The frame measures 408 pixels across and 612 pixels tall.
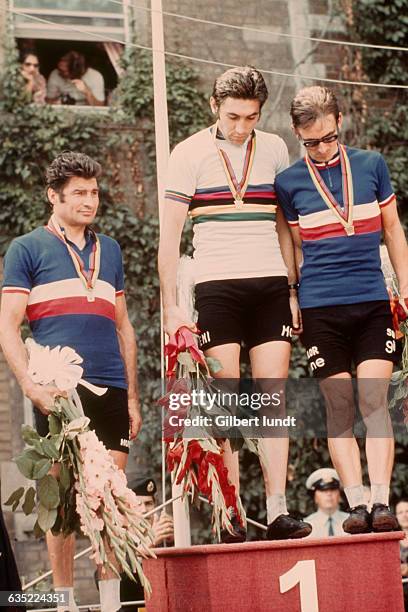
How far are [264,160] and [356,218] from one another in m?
0.38

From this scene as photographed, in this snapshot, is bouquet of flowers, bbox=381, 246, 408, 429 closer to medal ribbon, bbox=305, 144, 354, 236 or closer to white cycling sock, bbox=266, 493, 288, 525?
medal ribbon, bbox=305, 144, 354, 236

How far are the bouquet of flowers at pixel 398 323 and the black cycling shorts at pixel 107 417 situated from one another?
1002 mm

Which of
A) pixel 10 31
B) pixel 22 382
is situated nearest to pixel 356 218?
pixel 22 382

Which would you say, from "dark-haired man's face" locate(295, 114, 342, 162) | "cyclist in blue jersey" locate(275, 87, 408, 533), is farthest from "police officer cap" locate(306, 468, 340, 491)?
"dark-haired man's face" locate(295, 114, 342, 162)

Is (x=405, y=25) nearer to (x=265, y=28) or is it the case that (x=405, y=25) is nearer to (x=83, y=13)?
(x=265, y=28)

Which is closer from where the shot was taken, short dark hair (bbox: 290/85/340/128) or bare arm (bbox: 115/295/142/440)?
short dark hair (bbox: 290/85/340/128)

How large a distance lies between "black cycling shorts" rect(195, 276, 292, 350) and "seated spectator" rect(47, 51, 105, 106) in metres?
4.66

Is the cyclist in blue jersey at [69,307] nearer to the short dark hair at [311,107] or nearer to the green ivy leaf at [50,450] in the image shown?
the green ivy leaf at [50,450]

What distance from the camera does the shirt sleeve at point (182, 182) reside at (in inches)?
151

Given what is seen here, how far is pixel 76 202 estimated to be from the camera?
12.6 feet

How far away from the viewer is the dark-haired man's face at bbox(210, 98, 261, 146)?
3.78 metres

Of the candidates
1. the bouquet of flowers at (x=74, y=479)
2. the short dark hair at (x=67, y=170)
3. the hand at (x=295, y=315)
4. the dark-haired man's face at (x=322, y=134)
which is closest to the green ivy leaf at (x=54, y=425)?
the bouquet of flowers at (x=74, y=479)

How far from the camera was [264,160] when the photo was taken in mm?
3904

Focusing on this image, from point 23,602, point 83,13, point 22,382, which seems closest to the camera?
point 23,602
